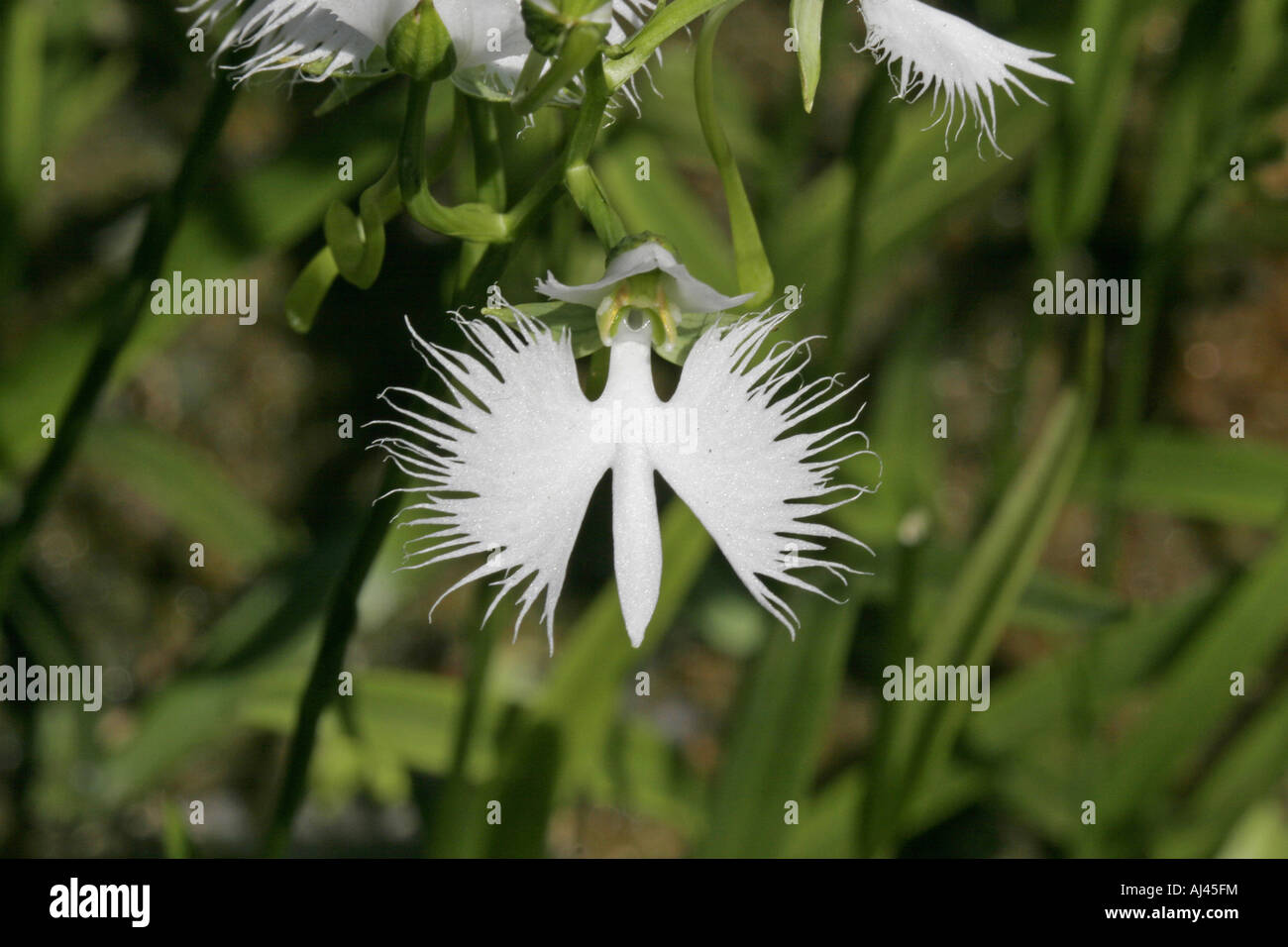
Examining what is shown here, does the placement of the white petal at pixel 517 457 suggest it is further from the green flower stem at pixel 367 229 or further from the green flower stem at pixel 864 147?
the green flower stem at pixel 864 147

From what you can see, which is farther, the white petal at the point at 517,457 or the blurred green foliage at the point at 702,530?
the blurred green foliage at the point at 702,530

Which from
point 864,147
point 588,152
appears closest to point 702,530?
point 864,147

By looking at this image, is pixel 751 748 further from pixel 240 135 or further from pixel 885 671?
pixel 240 135

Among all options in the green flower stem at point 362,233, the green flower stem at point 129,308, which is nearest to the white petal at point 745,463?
the green flower stem at point 362,233

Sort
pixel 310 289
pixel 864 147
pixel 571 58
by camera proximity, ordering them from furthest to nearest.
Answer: pixel 864 147 → pixel 310 289 → pixel 571 58

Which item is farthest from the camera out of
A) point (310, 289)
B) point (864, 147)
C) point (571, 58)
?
point (864, 147)

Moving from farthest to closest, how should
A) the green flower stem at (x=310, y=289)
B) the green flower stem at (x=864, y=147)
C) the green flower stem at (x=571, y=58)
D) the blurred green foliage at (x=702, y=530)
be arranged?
the blurred green foliage at (x=702, y=530) < the green flower stem at (x=864, y=147) < the green flower stem at (x=310, y=289) < the green flower stem at (x=571, y=58)

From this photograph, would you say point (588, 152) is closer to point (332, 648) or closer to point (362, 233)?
point (362, 233)

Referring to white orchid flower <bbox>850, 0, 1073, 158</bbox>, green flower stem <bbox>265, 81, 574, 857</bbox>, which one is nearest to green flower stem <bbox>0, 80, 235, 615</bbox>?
green flower stem <bbox>265, 81, 574, 857</bbox>
